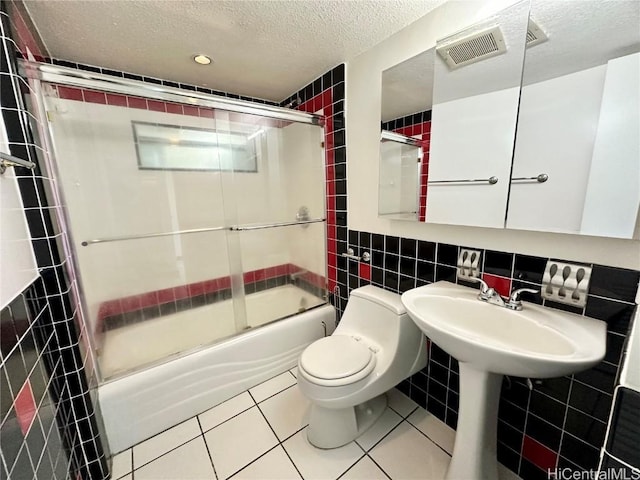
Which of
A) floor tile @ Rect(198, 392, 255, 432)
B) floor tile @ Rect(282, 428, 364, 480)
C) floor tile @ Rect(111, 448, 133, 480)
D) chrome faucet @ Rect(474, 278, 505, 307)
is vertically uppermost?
chrome faucet @ Rect(474, 278, 505, 307)

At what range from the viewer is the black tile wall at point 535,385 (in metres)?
0.86

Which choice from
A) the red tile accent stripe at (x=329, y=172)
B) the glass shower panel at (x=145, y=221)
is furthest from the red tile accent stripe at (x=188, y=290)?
the red tile accent stripe at (x=329, y=172)

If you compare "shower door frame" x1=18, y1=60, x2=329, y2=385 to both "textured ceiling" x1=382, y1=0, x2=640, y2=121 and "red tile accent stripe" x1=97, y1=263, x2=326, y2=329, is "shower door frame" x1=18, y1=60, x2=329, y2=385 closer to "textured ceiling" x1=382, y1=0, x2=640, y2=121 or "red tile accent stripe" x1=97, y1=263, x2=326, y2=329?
"red tile accent stripe" x1=97, y1=263, x2=326, y2=329

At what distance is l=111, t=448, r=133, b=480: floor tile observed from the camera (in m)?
1.21

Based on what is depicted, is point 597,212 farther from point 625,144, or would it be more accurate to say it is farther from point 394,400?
point 394,400

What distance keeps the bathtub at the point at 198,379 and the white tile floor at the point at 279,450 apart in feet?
0.27

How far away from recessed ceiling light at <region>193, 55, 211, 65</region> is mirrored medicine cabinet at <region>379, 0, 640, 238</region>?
45.5 inches

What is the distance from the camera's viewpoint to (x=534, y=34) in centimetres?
96

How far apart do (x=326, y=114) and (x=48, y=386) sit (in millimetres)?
1994

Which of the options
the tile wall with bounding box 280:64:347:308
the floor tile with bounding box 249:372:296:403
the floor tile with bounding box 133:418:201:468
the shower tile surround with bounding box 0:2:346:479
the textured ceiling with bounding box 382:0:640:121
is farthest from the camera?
the tile wall with bounding box 280:64:347:308

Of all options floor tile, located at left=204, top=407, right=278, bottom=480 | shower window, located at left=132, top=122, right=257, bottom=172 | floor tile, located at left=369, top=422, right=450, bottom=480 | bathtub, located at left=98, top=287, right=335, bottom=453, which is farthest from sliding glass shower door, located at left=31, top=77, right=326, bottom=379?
floor tile, located at left=369, top=422, right=450, bottom=480

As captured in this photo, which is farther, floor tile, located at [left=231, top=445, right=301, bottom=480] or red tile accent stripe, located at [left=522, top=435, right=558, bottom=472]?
floor tile, located at [left=231, top=445, right=301, bottom=480]

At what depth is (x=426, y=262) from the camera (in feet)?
4.53

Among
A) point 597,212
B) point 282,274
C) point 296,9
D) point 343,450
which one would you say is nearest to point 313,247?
point 282,274
